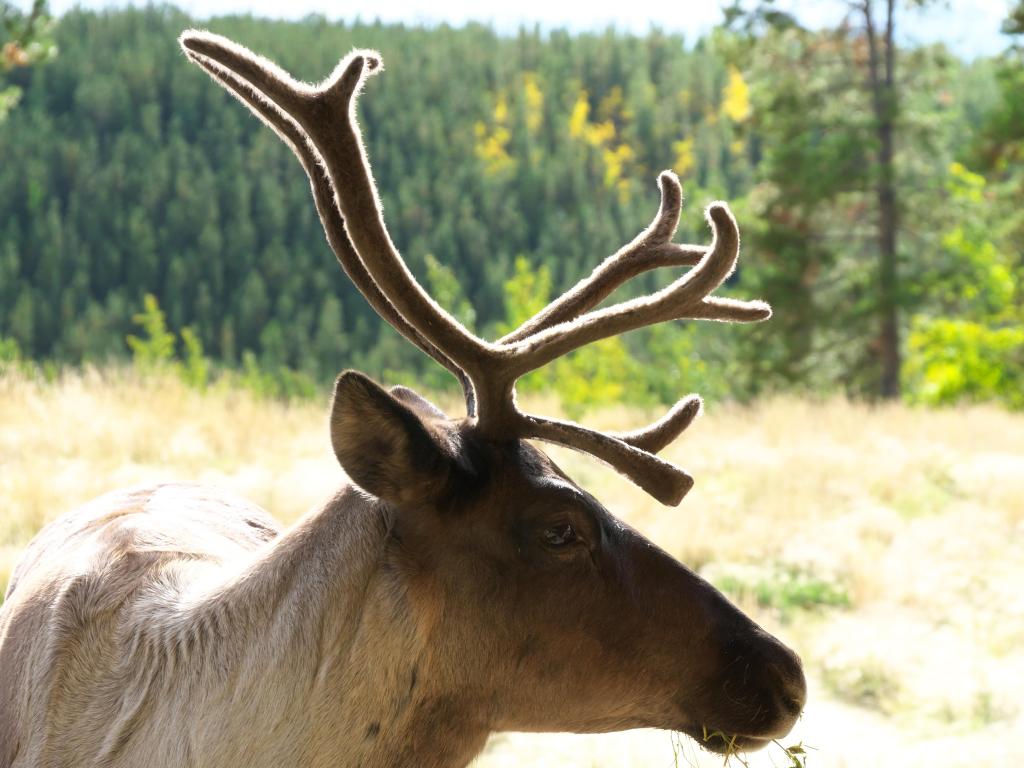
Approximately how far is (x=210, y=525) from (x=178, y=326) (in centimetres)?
6082

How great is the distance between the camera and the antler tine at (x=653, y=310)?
2.24 m

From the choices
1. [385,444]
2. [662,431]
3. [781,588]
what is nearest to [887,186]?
[781,588]

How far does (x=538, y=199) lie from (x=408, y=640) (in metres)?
70.5

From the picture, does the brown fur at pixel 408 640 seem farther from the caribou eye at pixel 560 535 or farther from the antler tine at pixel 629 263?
the antler tine at pixel 629 263

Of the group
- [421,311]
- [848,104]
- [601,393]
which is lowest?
[601,393]

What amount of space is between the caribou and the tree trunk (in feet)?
56.8

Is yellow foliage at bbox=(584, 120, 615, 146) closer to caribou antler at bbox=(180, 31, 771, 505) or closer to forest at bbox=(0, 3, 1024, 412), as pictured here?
forest at bbox=(0, 3, 1024, 412)

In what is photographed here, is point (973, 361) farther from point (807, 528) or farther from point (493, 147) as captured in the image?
point (493, 147)

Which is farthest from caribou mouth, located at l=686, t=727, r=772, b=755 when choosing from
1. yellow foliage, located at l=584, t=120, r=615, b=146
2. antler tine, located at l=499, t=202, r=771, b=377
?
yellow foliage, located at l=584, t=120, r=615, b=146

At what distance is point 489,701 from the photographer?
2113mm

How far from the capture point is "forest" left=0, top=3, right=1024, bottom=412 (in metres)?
19.1

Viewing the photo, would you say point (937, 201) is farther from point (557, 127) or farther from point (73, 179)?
point (557, 127)

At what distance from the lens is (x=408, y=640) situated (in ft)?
6.63

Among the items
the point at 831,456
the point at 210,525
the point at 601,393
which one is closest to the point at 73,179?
the point at 601,393
